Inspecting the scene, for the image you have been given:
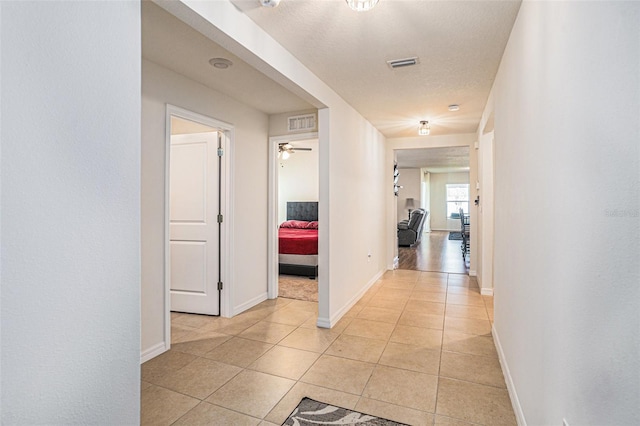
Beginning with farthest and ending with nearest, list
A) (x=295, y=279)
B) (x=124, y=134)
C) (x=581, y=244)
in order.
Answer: (x=295, y=279), (x=124, y=134), (x=581, y=244)

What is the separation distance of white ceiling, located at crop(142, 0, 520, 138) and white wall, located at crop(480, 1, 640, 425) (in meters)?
0.40

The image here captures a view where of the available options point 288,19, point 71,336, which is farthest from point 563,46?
point 71,336

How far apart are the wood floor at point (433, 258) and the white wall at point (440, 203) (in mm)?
5049

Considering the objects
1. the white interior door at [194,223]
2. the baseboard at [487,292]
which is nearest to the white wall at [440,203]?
the baseboard at [487,292]

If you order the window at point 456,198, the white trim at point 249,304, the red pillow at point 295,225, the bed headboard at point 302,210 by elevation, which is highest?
the window at point 456,198

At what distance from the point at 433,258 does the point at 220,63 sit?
6.11 metres

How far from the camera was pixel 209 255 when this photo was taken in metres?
3.72

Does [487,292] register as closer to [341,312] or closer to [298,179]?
[341,312]

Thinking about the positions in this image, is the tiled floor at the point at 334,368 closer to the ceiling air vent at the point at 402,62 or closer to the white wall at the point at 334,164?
the white wall at the point at 334,164

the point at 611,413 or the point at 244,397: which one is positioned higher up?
the point at 611,413

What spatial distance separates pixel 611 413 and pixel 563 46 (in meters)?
1.17

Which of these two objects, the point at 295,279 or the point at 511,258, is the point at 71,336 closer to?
the point at 511,258

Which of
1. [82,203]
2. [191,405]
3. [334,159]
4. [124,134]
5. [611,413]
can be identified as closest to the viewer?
[611,413]

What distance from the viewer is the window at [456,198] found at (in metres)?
14.3
